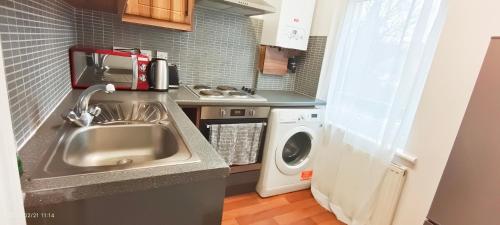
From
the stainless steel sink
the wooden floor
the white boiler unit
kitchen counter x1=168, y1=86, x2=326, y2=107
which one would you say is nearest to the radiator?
the wooden floor

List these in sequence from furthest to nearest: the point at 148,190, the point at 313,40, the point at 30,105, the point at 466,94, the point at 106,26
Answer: the point at 313,40, the point at 106,26, the point at 466,94, the point at 30,105, the point at 148,190

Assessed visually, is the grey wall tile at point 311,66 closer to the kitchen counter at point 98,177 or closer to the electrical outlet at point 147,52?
the electrical outlet at point 147,52

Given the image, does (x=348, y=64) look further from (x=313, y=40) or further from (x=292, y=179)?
(x=292, y=179)

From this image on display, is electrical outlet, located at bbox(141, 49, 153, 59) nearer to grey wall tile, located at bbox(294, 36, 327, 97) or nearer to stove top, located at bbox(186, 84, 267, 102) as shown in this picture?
stove top, located at bbox(186, 84, 267, 102)

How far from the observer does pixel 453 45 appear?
1.30m

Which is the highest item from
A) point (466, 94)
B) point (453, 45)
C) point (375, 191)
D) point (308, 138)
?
point (453, 45)

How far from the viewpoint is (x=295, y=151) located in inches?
89.0

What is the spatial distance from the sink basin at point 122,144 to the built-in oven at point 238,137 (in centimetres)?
61

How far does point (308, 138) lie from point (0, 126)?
2.03 m

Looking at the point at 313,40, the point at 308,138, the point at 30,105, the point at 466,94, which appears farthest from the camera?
the point at 313,40

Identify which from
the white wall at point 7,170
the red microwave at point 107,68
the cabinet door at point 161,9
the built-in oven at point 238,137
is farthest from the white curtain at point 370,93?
the white wall at point 7,170

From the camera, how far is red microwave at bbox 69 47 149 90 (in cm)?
149

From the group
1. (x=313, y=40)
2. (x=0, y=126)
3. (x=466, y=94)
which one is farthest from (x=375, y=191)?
(x=0, y=126)

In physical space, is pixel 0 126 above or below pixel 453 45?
below
